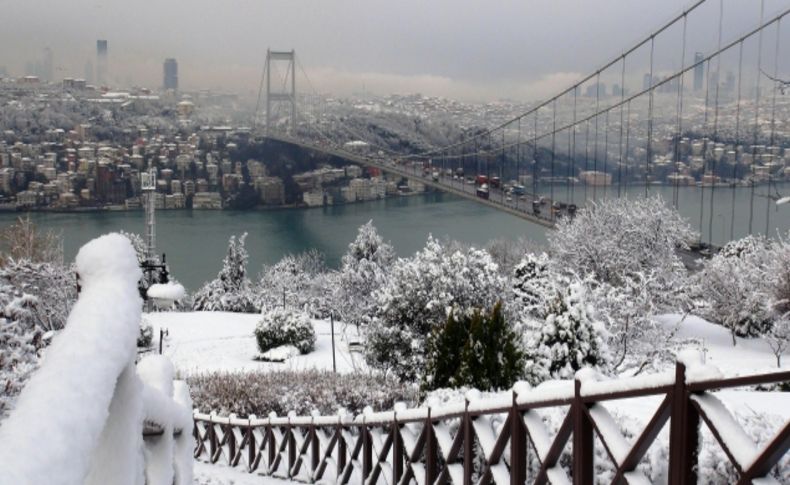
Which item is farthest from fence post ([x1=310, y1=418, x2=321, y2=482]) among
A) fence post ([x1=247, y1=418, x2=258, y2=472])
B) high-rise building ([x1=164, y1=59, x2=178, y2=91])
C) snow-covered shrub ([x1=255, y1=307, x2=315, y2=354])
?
high-rise building ([x1=164, y1=59, x2=178, y2=91])

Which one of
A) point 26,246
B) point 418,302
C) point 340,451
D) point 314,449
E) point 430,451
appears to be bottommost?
point 418,302

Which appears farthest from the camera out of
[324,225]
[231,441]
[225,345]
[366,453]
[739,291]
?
[324,225]

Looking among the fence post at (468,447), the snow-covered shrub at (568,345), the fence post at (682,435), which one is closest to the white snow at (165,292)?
the fence post at (468,447)

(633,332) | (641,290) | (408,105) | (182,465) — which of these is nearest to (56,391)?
(182,465)

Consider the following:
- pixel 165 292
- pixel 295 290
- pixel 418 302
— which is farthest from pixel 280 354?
pixel 295 290

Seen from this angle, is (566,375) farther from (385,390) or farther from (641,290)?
(641,290)

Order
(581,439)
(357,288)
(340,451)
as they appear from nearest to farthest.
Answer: (581,439)
(340,451)
(357,288)

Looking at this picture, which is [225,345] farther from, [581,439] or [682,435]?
[682,435]
